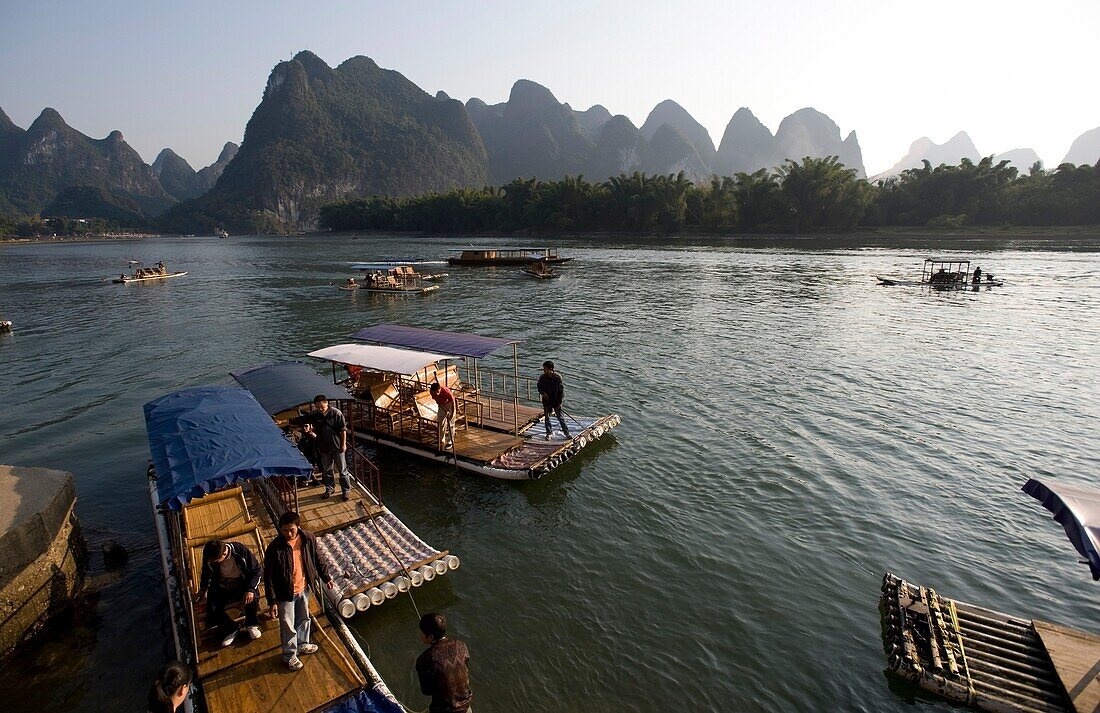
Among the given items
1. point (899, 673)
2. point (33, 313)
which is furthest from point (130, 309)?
point (899, 673)

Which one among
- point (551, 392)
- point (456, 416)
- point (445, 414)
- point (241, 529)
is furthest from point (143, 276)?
point (241, 529)

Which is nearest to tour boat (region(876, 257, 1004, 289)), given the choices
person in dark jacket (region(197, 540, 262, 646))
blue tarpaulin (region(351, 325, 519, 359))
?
blue tarpaulin (region(351, 325, 519, 359))

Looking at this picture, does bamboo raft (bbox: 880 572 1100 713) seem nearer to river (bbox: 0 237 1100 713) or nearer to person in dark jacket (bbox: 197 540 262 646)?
river (bbox: 0 237 1100 713)

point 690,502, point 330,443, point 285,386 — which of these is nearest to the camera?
point 330,443

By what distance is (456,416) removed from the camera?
57.6 feet

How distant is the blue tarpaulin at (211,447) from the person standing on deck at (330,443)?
121cm

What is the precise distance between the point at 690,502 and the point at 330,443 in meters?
9.14

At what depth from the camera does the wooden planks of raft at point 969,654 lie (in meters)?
7.95

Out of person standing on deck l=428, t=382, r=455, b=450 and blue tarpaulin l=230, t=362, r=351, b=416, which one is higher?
blue tarpaulin l=230, t=362, r=351, b=416

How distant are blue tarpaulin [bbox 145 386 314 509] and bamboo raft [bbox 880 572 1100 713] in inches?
408

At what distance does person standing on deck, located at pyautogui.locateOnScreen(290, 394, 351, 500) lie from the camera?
12.8 m

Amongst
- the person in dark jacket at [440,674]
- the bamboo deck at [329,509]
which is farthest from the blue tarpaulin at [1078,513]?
the bamboo deck at [329,509]

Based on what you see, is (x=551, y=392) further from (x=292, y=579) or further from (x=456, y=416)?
(x=292, y=579)

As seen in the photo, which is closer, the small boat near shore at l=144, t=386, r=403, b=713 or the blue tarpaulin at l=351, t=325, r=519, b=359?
the small boat near shore at l=144, t=386, r=403, b=713
